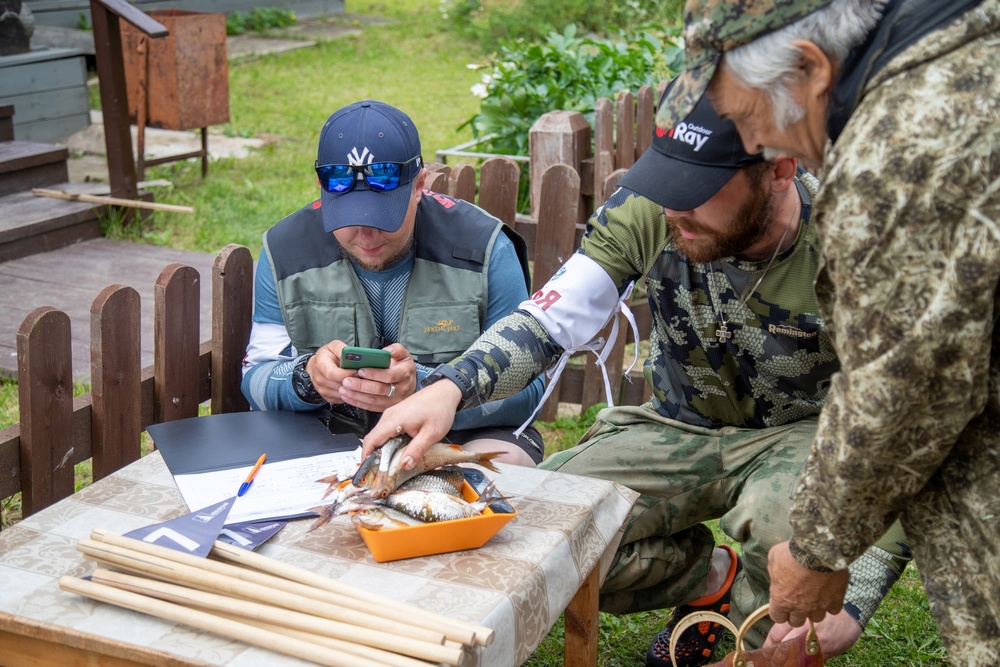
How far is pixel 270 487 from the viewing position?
2.27m

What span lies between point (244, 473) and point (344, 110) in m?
1.16

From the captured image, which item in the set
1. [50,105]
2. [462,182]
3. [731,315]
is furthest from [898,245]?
[50,105]

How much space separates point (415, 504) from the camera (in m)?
2.00

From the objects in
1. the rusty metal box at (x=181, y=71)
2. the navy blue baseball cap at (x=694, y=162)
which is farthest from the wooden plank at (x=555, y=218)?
the rusty metal box at (x=181, y=71)

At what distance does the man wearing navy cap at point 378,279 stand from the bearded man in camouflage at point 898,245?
1.30 meters

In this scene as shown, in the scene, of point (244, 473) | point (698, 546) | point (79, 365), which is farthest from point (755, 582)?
point (79, 365)

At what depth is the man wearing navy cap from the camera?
2.89 meters

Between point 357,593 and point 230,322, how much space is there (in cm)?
160

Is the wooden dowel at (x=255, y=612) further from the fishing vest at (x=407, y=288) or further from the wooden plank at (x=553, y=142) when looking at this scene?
the wooden plank at (x=553, y=142)

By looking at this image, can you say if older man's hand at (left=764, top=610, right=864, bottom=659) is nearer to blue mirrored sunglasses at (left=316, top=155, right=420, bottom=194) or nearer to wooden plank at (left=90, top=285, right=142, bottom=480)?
blue mirrored sunglasses at (left=316, top=155, right=420, bottom=194)

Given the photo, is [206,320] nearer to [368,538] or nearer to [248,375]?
[248,375]

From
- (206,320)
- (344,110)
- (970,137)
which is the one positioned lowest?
(206,320)

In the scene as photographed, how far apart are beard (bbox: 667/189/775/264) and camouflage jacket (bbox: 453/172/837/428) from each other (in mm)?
208

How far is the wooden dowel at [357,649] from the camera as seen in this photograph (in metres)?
1.61
